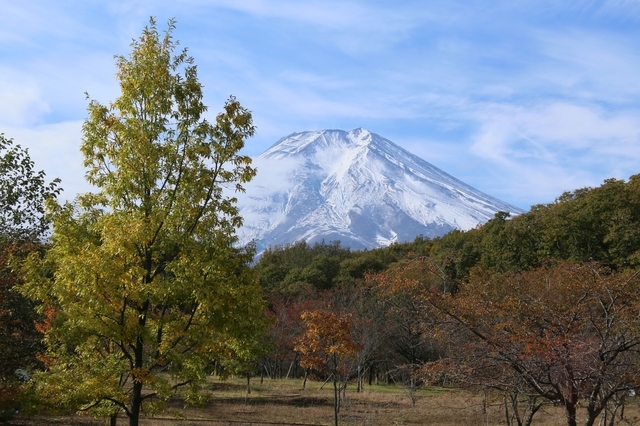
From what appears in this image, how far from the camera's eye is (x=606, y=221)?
36.3 metres

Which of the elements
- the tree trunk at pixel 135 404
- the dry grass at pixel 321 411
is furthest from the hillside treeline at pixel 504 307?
the tree trunk at pixel 135 404

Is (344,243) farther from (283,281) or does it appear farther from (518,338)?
(518,338)

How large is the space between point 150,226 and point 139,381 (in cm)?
215

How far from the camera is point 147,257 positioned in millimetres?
8578

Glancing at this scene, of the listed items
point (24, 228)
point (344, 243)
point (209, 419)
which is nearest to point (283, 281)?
point (209, 419)

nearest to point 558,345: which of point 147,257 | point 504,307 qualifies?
point 504,307

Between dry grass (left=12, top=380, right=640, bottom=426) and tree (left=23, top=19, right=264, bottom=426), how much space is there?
840 cm

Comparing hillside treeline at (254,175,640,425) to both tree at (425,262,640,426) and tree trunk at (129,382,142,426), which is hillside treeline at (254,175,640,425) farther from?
tree trunk at (129,382,142,426)

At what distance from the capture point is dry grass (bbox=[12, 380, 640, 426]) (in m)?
19.2

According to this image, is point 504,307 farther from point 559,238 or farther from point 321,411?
point 559,238

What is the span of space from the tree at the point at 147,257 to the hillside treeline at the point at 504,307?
2594mm

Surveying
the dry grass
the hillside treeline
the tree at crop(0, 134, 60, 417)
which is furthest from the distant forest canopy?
the tree at crop(0, 134, 60, 417)

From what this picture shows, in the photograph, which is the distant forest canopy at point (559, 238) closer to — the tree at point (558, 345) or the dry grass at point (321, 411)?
the dry grass at point (321, 411)

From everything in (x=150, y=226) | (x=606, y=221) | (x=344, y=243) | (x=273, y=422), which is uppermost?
(x=344, y=243)
